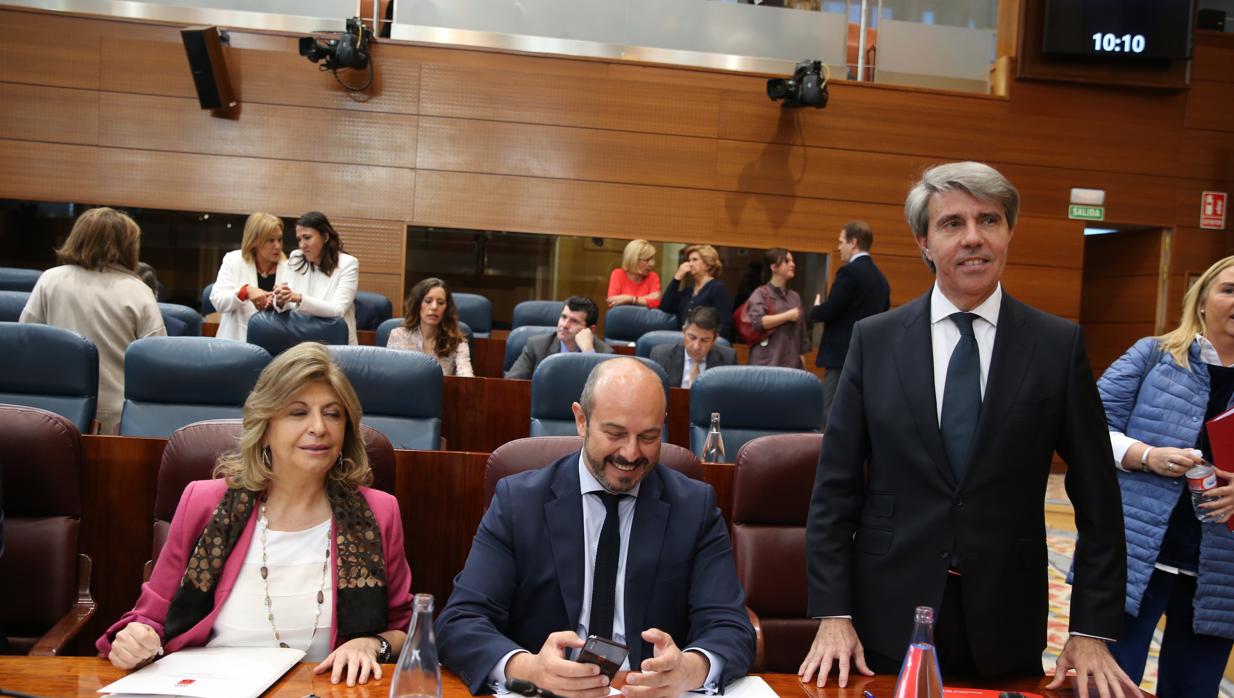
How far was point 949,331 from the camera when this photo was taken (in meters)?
1.86

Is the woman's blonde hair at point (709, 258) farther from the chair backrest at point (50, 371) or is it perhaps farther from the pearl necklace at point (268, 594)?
the pearl necklace at point (268, 594)

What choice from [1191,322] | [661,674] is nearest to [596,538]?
[661,674]

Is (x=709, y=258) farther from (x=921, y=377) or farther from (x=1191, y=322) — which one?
(x=921, y=377)

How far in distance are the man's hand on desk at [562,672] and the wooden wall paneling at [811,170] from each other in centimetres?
666

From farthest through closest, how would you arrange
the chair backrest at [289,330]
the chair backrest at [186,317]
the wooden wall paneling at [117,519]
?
the chair backrest at [186,317] < the chair backrest at [289,330] < the wooden wall paneling at [117,519]

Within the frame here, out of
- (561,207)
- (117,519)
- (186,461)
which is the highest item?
(561,207)

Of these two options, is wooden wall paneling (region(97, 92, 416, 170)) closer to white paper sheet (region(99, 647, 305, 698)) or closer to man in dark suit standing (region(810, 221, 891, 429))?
man in dark suit standing (region(810, 221, 891, 429))

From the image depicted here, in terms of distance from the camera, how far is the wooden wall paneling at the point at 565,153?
303 inches

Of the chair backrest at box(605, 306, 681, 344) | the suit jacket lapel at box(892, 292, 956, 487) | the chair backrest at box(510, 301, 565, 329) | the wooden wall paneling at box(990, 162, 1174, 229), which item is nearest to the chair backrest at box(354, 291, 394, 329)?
the chair backrest at box(510, 301, 565, 329)

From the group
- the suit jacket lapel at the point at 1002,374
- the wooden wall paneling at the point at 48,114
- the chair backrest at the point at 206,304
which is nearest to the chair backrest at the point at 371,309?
the chair backrest at the point at 206,304

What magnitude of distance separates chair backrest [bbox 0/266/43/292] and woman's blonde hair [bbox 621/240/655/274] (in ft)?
13.0

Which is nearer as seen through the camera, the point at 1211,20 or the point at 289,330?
the point at 289,330

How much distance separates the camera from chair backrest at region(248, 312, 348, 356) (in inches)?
179

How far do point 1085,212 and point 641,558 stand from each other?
25.1 ft
